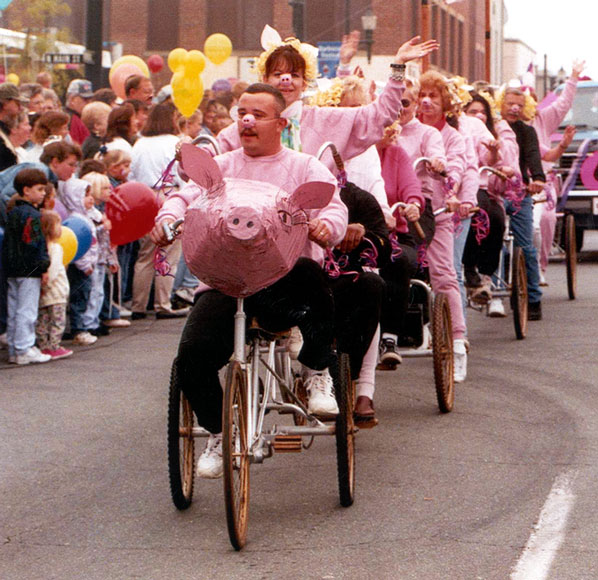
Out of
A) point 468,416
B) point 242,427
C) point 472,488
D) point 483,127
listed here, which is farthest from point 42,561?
point 483,127

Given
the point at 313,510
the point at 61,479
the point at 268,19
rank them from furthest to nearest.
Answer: the point at 268,19, the point at 61,479, the point at 313,510

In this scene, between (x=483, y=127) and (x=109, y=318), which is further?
(x=109, y=318)

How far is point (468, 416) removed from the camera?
28.3 ft

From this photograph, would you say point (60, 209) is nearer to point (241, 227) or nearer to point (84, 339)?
point (84, 339)

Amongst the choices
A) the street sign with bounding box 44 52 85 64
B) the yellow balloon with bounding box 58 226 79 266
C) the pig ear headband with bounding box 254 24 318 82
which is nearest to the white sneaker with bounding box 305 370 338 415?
the pig ear headband with bounding box 254 24 318 82

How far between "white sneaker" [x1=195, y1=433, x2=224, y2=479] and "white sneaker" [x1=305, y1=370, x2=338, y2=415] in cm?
43

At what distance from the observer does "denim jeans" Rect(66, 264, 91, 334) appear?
12.3m

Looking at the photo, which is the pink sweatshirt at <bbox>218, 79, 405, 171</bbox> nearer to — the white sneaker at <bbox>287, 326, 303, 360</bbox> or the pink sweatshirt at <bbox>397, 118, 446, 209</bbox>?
the white sneaker at <bbox>287, 326, 303, 360</bbox>

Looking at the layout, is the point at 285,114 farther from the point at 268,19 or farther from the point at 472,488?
the point at 268,19

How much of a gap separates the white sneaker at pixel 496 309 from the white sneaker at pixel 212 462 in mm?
7185

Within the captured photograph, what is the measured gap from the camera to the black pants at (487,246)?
12055mm

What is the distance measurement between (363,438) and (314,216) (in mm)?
2113

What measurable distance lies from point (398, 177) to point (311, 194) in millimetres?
3013

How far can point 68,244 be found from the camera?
11.7 metres
